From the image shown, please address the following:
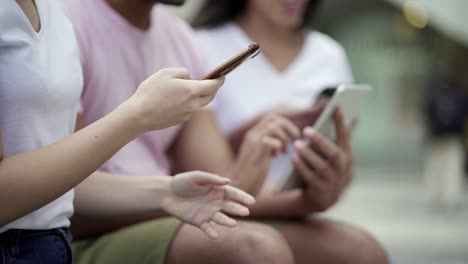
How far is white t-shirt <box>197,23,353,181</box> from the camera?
3.27 meters

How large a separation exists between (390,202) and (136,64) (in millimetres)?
9966

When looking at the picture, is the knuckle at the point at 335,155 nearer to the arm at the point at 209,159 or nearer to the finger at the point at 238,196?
the arm at the point at 209,159

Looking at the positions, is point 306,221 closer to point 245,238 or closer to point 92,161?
point 245,238

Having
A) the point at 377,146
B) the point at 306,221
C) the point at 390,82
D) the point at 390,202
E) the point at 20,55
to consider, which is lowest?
the point at 377,146

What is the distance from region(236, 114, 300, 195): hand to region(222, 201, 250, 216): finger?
0.45 m

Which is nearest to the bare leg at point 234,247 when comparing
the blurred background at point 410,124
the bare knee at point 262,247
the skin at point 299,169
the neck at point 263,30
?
the bare knee at point 262,247

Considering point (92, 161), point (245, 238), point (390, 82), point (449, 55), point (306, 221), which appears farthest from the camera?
point (390, 82)

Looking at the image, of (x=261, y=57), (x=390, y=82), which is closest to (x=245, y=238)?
(x=261, y=57)

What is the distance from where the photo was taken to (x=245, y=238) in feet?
7.07

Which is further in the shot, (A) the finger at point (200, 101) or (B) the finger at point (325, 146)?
(B) the finger at point (325, 146)

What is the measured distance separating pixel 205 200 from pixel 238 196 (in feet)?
0.26

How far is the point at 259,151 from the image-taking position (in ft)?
8.29

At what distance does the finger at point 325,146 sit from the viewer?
2535 millimetres

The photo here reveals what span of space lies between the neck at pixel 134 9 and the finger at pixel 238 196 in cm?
68
